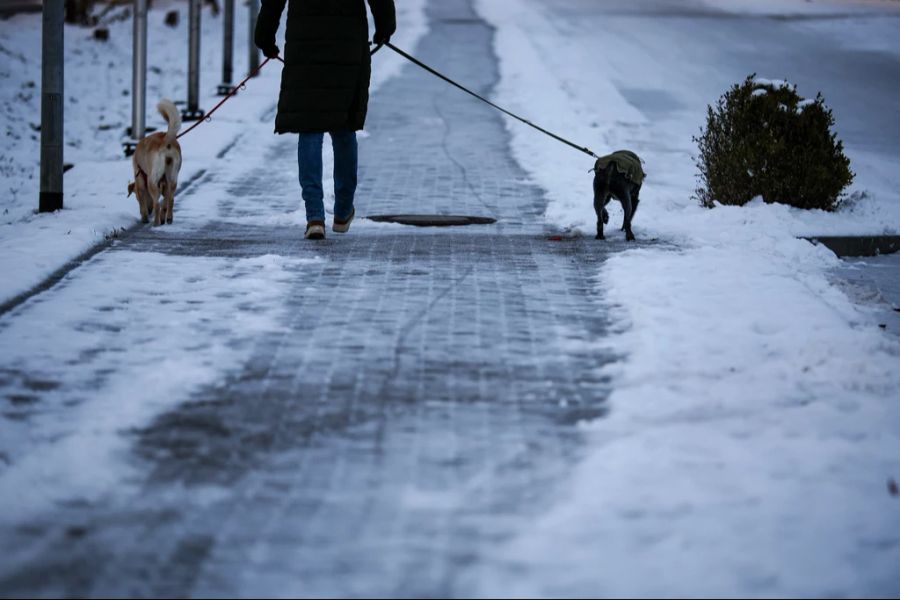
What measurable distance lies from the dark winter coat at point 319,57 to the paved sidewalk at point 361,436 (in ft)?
2.57

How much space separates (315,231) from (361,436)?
13.4 ft

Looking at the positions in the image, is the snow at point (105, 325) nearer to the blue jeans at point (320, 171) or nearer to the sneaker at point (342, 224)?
the sneaker at point (342, 224)

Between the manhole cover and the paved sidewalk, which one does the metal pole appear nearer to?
the paved sidewalk

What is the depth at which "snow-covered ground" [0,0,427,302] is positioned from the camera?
26.5ft

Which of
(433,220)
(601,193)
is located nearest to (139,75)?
(433,220)

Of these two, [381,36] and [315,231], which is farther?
[381,36]

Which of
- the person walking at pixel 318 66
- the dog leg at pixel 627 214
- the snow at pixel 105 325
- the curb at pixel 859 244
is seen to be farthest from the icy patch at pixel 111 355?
the curb at pixel 859 244

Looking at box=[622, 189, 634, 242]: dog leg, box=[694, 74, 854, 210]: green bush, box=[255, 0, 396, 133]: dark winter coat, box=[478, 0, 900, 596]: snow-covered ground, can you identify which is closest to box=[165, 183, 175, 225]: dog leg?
box=[255, 0, 396, 133]: dark winter coat

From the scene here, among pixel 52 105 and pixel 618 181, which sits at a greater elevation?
pixel 52 105

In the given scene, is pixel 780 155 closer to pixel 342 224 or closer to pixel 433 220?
pixel 433 220

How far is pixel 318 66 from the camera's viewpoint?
830cm

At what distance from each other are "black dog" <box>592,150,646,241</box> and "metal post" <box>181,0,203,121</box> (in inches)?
354

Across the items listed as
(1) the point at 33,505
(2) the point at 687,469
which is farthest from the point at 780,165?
(1) the point at 33,505

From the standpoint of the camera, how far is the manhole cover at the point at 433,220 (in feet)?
30.2
